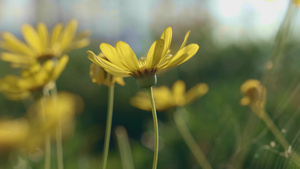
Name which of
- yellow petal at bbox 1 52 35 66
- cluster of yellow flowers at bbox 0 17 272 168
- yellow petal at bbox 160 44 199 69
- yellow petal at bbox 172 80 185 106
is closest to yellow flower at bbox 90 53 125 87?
cluster of yellow flowers at bbox 0 17 272 168

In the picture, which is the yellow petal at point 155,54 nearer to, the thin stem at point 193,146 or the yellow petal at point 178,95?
the thin stem at point 193,146

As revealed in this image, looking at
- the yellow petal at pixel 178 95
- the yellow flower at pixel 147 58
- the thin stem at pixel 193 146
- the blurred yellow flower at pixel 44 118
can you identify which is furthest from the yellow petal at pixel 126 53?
the yellow petal at pixel 178 95

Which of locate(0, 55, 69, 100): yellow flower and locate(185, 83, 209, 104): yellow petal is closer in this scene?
locate(0, 55, 69, 100): yellow flower

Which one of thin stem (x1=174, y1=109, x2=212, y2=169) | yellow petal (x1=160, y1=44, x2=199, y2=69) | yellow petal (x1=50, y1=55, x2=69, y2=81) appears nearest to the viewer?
yellow petal (x1=160, y1=44, x2=199, y2=69)

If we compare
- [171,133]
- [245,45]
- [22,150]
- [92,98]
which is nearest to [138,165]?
[171,133]

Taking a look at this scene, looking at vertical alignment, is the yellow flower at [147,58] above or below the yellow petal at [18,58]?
above

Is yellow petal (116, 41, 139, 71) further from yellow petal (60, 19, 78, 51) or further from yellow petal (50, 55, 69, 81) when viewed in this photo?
yellow petal (60, 19, 78, 51)

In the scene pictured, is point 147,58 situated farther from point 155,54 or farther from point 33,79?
point 33,79

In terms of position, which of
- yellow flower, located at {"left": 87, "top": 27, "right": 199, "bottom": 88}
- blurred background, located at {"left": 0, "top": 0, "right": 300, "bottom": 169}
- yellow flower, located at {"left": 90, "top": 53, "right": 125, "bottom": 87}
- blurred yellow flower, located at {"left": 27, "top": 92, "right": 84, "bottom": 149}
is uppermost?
yellow flower, located at {"left": 87, "top": 27, "right": 199, "bottom": 88}
